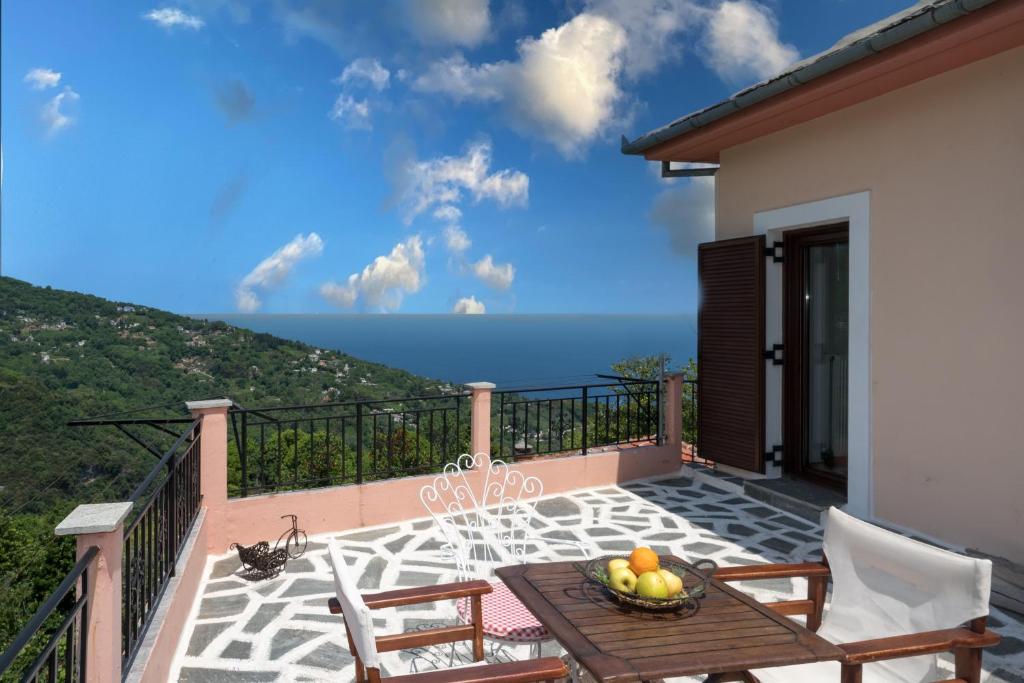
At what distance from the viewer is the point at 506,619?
99.3 inches

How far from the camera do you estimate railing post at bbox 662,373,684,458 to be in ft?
21.3

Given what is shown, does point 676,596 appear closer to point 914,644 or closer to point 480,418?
point 914,644

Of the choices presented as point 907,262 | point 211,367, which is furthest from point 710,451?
point 211,367

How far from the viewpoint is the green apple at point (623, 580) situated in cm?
200

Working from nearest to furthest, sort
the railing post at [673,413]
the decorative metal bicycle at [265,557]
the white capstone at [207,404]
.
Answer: the decorative metal bicycle at [265,557] → the white capstone at [207,404] → the railing post at [673,413]

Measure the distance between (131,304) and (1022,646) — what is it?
25898 millimetres

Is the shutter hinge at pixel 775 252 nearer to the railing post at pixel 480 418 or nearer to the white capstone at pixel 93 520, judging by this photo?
the railing post at pixel 480 418

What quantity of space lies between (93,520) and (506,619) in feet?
4.80

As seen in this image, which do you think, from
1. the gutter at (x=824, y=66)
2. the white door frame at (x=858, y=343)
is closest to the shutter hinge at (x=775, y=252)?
the white door frame at (x=858, y=343)

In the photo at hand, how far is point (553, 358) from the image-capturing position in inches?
3578

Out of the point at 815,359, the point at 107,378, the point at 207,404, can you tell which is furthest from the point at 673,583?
the point at 107,378

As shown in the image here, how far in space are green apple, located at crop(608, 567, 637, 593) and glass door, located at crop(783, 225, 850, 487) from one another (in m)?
4.06

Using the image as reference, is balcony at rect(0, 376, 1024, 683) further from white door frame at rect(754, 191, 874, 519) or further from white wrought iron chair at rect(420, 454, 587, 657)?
white door frame at rect(754, 191, 874, 519)

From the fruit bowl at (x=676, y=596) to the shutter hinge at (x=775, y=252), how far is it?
382 cm
